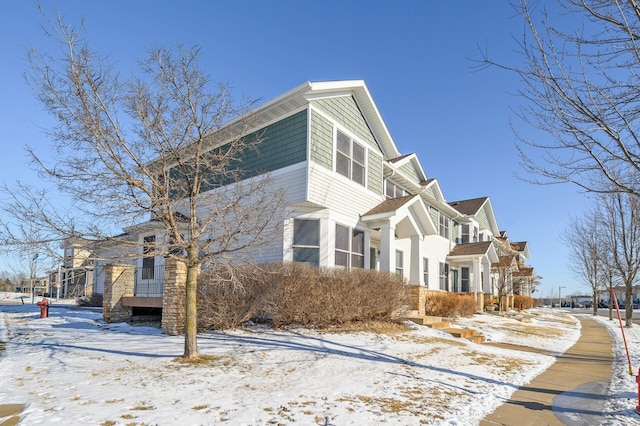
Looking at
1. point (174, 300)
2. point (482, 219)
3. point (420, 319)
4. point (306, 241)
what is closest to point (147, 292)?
point (174, 300)

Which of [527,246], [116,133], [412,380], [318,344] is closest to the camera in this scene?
[412,380]

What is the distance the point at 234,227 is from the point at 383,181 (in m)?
10.8

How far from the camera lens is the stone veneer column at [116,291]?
47.0ft

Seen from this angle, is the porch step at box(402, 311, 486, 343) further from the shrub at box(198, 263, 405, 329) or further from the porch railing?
the porch railing

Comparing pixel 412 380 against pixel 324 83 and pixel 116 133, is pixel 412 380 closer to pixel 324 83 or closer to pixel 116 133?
pixel 116 133

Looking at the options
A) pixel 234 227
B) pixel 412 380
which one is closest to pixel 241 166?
pixel 234 227

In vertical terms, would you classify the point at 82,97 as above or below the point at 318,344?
above

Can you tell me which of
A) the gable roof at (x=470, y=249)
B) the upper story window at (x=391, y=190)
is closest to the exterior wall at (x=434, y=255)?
the gable roof at (x=470, y=249)

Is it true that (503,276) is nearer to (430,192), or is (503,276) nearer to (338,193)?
(430,192)

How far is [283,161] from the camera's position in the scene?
13383mm

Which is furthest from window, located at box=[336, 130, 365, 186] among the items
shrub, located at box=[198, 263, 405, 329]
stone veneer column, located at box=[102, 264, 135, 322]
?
stone veneer column, located at box=[102, 264, 135, 322]

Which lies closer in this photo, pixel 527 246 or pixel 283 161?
pixel 283 161

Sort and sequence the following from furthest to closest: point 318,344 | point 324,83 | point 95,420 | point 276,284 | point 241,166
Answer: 1. point 241,166
2. point 324,83
3. point 276,284
4. point 318,344
5. point 95,420

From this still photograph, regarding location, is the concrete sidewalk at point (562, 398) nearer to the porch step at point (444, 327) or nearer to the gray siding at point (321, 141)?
the porch step at point (444, 327)
